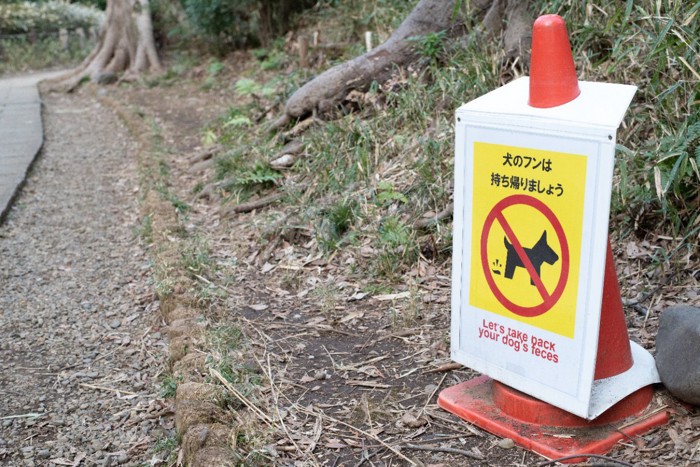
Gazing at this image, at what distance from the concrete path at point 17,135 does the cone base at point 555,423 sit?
481 cm

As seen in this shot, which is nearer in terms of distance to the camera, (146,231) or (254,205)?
(146,231)

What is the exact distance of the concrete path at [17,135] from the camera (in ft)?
23.7

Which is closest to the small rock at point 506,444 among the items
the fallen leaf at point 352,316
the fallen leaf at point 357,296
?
the fallen leaf at point 352,316

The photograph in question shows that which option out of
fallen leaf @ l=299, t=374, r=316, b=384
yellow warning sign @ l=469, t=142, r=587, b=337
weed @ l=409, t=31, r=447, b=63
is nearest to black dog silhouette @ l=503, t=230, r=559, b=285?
yellow warning sign @ l=469, t=142, r=587, b=337

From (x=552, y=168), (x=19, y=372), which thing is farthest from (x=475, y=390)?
(x=19, y=372)

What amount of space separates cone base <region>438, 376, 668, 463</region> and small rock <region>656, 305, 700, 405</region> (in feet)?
0.37

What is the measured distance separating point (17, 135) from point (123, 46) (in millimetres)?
5965

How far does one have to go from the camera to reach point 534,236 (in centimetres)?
265

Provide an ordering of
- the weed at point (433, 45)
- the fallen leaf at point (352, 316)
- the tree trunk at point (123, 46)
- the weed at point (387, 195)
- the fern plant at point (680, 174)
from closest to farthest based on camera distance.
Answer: the fern plant at point (680, 174) → the fallen leaf at point (352, 316) → the weed at point (387, 195) → the weed at point (433, 45) → the tree trunk at point (123, 46)

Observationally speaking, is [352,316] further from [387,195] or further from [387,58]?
[387,58]

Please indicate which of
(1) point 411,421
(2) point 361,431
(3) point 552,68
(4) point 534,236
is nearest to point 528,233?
(4) point 534,236

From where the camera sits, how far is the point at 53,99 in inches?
521

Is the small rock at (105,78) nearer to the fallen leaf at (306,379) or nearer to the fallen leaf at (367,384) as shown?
the fallen leaf at (306,379)

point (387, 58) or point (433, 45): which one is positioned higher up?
point (433, 45)
